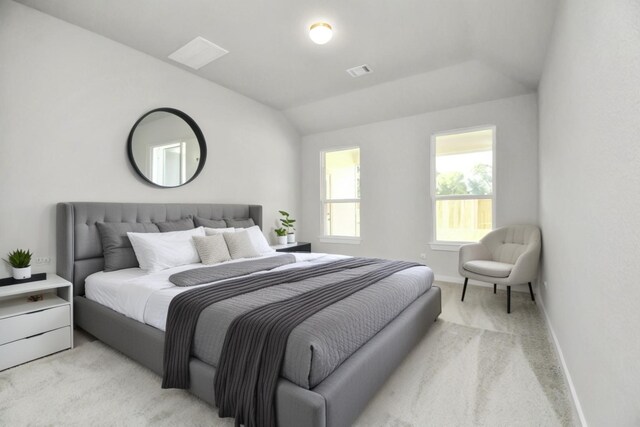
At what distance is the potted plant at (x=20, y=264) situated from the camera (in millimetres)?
2465

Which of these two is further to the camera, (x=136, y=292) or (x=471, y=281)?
(x=471, y=281)

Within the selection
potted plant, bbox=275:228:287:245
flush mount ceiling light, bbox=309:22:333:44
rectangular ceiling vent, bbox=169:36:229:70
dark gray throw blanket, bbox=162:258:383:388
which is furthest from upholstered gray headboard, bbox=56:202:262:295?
flush mount ceiling light, bbox=309:22:333:44

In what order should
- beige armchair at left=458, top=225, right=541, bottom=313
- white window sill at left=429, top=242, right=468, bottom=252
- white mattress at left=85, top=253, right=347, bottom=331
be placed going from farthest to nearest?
1. white window sill at left=429, top=242, right=468, bottom=252
2. beige armchair at left=458, top=225, right=541, bottom=313
3. white mattress at left=85, top=253, right=347, bottom=331

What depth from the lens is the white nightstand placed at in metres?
2.18

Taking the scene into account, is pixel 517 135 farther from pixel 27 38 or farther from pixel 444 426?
pixel 27 38

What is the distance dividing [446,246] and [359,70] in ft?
8.86

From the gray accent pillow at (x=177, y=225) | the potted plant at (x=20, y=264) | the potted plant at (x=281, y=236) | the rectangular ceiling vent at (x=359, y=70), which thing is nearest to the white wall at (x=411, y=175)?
the potted plant at (x=281, y=236)

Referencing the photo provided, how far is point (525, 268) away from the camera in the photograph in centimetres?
317

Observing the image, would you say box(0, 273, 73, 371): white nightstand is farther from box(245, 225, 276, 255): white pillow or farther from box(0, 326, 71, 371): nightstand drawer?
box(245, 225, 276, 255): white pillow

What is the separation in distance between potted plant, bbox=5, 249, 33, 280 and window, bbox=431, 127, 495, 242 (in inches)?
180

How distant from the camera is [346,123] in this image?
5.24 metres

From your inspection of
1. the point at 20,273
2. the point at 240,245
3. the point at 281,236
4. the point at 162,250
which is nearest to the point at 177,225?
the point at 162,250

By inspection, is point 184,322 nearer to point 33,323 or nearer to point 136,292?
point 136,292

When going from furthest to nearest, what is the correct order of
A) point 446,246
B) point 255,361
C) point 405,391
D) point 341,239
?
point 341,239, point 446,246, point 405,391, point 255,361
